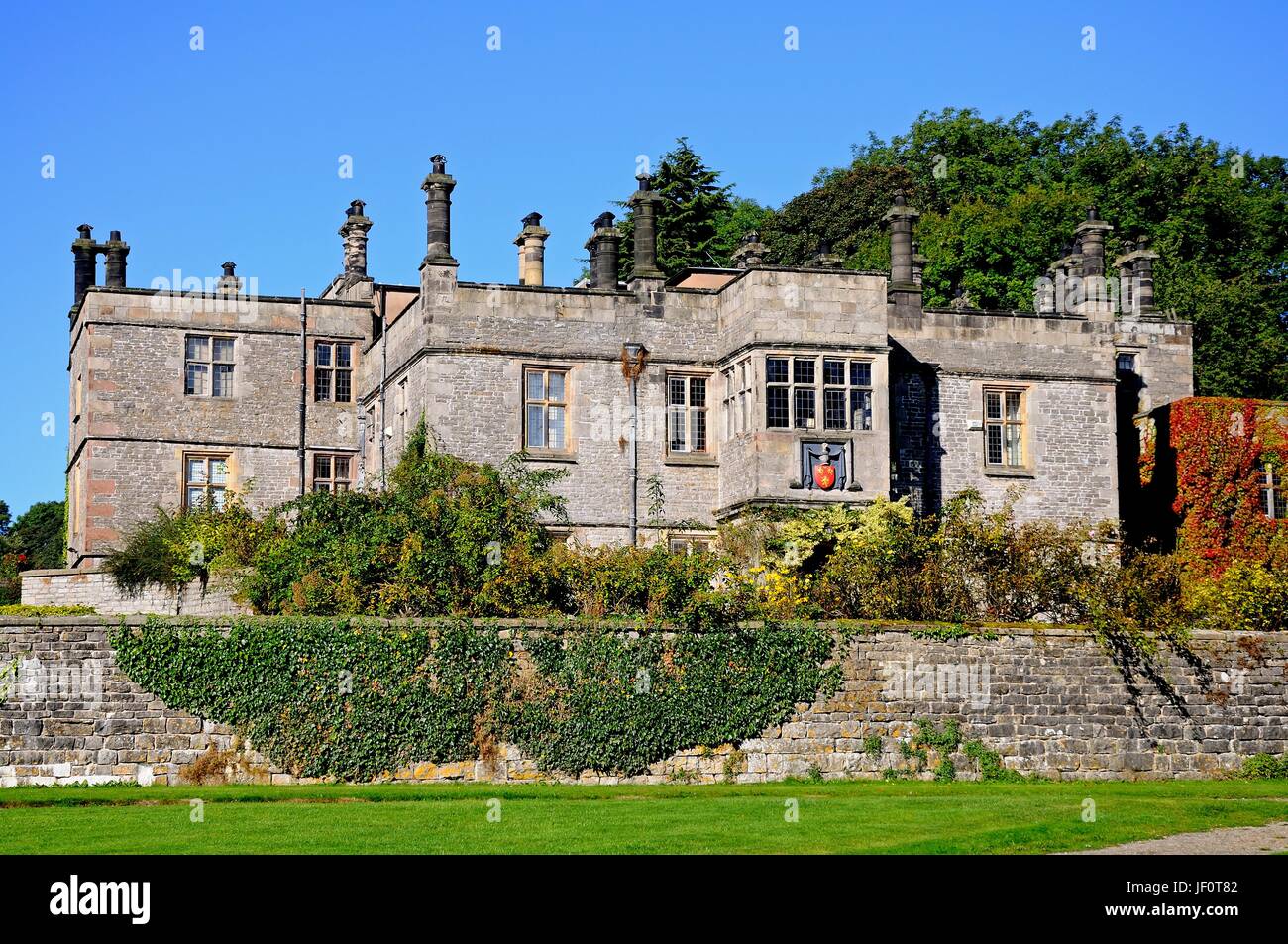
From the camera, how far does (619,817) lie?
20797mm

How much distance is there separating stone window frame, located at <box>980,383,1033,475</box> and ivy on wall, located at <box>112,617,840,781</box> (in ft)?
38.2

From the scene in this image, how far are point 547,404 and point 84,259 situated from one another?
14829 mm

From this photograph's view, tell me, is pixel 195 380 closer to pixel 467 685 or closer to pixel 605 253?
pixel 605 253

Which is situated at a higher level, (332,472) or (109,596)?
(332,472)

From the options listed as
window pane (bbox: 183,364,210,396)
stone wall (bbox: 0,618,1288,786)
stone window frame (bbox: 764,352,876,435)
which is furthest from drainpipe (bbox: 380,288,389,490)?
stone wall (bbox: 0,618,1288,786)

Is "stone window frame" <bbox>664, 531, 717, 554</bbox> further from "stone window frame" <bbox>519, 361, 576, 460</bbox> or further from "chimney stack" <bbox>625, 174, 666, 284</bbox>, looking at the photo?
"chimney stack" <bbox>625, 174, 666, 284</bbox>

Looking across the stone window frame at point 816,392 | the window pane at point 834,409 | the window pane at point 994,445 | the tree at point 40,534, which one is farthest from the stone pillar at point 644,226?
the tree at point 40,534

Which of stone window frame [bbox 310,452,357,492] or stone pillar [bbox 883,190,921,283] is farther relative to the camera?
stone window frame [bbox 310,452,357,492]

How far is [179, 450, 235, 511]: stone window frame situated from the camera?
40.7 metres

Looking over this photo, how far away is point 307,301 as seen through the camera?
42.2 metres

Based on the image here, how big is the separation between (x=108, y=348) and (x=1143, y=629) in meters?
23.2

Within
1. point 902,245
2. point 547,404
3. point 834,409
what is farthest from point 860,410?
point 547,404
